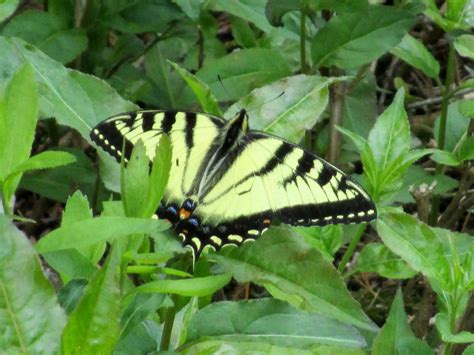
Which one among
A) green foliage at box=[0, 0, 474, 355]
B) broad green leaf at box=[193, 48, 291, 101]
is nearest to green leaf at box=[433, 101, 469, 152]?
green foliage at box=[0, 0, 474, 355]

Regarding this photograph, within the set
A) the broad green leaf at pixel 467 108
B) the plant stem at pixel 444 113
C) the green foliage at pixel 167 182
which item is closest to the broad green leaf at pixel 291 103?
the green foliage at pixel 167 182

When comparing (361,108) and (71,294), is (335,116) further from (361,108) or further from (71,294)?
(71,294)

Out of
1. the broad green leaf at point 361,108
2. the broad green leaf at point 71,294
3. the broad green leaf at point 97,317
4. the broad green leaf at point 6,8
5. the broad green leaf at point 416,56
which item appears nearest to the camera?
the broad green leaf at point 97,317

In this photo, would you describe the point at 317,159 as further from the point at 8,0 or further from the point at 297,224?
the point at 8,0

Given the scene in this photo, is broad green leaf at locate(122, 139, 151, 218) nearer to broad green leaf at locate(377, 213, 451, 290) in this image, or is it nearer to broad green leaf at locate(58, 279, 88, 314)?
broad green leaf at locate(58, 279, 88, 314)

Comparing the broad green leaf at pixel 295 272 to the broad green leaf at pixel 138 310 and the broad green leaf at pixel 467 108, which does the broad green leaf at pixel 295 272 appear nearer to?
the broad green leaf at pixel 138 310

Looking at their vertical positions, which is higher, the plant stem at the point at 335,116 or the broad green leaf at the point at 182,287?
the broad green leaf at the point at 182,287

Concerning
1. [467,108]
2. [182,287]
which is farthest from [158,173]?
[467,108]
